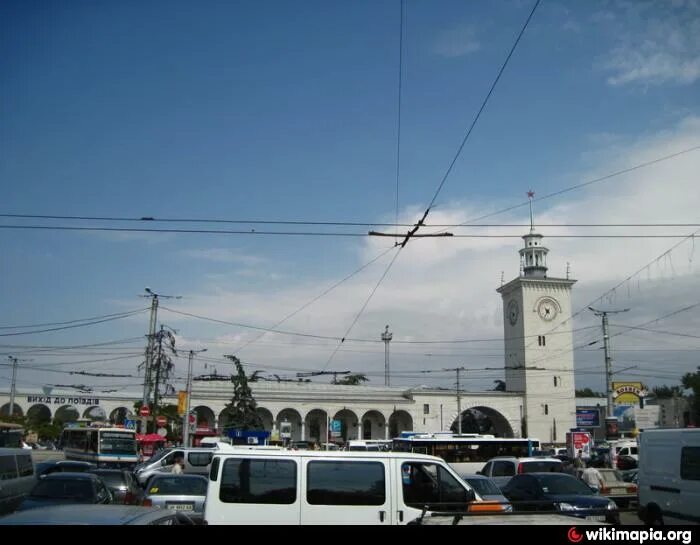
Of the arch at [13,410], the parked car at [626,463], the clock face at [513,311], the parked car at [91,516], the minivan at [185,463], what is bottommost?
the parked car at [626,463]

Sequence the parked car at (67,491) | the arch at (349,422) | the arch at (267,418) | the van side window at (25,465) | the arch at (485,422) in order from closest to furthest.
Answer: the parked car at (67,491), the van side window at (25,465), the arch at (267,418), the arch at (349,422), the arch at (485,422)

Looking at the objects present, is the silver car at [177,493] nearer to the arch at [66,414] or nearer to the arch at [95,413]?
the arch at [95,413]

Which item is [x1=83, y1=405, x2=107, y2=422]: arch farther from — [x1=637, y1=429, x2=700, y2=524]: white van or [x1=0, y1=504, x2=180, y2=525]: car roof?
[x1=0, y1=504, x2=180, y2=525]: car roof

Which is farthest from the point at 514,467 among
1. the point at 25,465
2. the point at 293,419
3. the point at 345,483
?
the point at 293,419

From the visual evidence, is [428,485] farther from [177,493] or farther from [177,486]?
[177,486]

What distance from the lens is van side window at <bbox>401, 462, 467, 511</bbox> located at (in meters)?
9.57

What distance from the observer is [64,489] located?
14312 mm

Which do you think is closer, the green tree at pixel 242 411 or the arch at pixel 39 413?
the green tree at pixel 242 411

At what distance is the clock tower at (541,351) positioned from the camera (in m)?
74.3

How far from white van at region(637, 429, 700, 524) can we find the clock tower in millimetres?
60190

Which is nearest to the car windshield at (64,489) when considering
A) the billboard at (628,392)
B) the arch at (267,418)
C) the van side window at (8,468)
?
the van side window at (8,468)

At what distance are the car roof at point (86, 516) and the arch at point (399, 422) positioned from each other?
6686cm

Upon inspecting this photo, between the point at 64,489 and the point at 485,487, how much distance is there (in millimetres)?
9726
